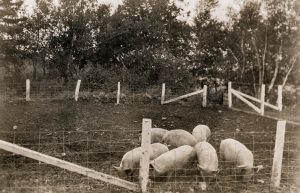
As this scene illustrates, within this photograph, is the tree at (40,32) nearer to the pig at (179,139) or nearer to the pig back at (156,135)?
the pig back at (156,135)

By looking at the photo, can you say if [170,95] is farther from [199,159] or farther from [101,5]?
[199,159]

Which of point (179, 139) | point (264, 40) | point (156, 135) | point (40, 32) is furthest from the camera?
point (264, 40)

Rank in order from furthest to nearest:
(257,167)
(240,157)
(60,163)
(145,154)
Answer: (240,157) < (257,167) < (145,154) < (60,163)

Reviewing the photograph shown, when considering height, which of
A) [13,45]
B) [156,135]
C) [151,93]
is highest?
[13,45]

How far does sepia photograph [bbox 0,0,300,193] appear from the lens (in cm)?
690

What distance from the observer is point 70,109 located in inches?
621

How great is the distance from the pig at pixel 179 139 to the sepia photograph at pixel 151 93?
0.10 ft

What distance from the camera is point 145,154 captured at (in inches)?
234

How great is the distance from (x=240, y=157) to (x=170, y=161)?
135 centimetres

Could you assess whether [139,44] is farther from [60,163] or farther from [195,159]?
[60,163]

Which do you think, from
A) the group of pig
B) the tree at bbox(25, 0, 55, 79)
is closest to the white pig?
the group of pig

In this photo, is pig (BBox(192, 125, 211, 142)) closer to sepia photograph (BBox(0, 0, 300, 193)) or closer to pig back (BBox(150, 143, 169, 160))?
sepia photograph (BBox(0, 0, 300, 193))

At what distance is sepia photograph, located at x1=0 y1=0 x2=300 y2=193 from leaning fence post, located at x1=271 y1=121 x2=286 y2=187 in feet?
0.07

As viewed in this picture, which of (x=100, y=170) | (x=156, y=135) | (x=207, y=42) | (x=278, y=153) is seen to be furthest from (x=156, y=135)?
(x=207, y=42)
